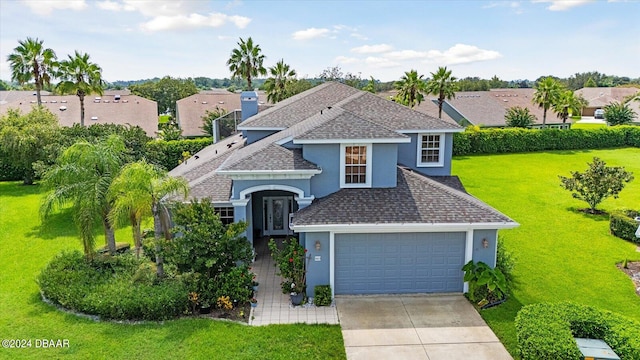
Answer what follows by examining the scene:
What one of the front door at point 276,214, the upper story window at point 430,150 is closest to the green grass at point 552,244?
the upper story window at point 430,150

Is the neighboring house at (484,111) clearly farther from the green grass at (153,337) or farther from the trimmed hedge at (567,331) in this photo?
the green grass at (153,337)

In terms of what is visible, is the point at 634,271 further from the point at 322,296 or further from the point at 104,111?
the point at 104,111

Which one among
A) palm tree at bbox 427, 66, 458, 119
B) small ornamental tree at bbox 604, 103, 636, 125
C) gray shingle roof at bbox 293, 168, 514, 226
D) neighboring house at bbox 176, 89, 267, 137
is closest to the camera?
gray shingle roof at bbox 293, 168, 514, 226

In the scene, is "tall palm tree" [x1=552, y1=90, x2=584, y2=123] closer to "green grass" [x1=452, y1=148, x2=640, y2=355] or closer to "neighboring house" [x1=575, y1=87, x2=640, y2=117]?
"green grass" [x1=452, y1=148, x2=640, y2=355]

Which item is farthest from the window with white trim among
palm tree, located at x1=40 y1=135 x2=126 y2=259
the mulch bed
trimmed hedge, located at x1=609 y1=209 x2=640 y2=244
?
trimmed hedge, located at x1=609 y1=209 x2=640 y2=244

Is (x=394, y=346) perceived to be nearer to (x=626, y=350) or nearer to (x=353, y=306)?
(x=353, y=306)

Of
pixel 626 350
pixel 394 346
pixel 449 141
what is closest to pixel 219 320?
pixel 394 346
